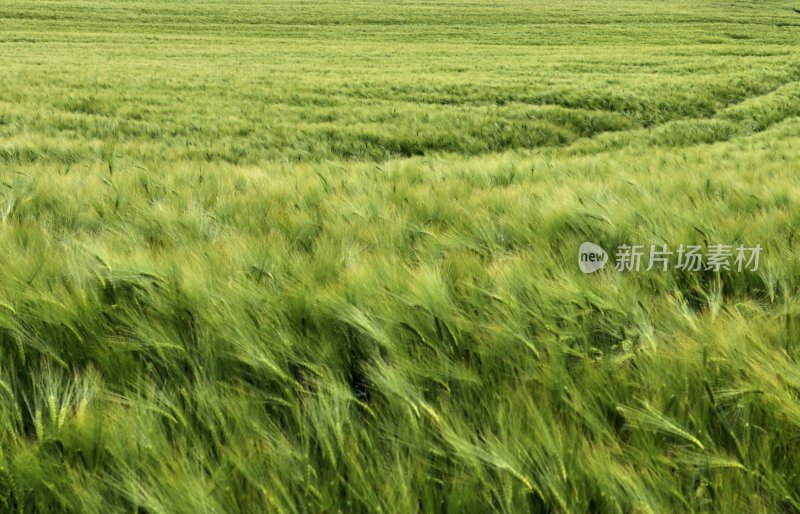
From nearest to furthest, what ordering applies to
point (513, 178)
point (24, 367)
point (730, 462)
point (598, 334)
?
point (730, 462)
point (24, 367)
point (598, 334)
point (513, 178)

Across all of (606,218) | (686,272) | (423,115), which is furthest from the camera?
(423,115)

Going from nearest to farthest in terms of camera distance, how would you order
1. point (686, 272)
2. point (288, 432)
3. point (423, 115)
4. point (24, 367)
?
point (288, 432) < point (24, 367) < point (686, 272) < point (423, 115)

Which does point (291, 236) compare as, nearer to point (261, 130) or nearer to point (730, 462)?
point (730, 462)

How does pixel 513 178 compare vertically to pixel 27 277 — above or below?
below

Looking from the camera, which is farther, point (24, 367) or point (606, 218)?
point (606, 218)

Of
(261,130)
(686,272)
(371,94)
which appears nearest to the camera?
(686,272)

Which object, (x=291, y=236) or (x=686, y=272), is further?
(x=291, y=236)

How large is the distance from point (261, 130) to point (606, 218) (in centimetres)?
816

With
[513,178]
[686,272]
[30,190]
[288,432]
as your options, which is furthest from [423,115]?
[288,432]

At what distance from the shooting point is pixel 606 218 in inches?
77.7

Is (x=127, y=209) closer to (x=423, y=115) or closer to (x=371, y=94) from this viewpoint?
(x=423, y=115)

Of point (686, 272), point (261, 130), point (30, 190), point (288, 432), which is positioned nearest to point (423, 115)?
point (261, 130)

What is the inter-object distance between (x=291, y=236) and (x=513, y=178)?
7.39ft

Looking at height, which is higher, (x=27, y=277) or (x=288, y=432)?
(x=27, y=277)
